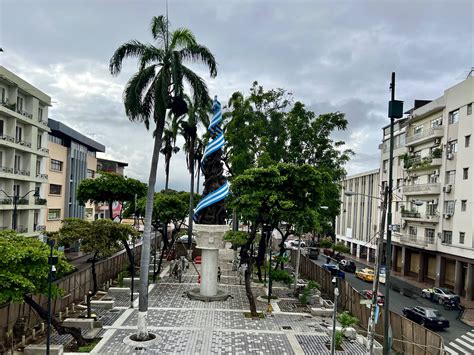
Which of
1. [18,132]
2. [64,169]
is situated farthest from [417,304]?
[64,169]

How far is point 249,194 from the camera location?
89.7 feet

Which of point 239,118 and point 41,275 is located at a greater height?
point 239,118

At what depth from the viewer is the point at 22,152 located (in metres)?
44.3

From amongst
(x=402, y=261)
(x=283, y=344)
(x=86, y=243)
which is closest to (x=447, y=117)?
(x=402, y=261)

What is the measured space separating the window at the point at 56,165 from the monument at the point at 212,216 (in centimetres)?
3043

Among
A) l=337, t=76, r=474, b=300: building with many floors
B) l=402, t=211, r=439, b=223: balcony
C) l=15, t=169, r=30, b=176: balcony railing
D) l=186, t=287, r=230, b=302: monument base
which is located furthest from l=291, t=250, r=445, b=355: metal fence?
l=15, t=169, r=30, b=176: balcony railing

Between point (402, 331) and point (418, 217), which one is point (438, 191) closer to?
point (418, 217)

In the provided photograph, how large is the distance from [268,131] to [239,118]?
3.09 meters

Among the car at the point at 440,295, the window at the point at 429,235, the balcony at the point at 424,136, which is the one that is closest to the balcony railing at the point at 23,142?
the car at the point at 440,295

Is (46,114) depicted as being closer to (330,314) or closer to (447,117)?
(330,314)

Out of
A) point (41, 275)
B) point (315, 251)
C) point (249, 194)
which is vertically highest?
point (249, 194)

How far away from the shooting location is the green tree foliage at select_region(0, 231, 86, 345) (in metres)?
15.8

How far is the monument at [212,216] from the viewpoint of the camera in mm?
30781

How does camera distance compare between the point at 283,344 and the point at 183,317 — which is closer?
the point at 283,344
